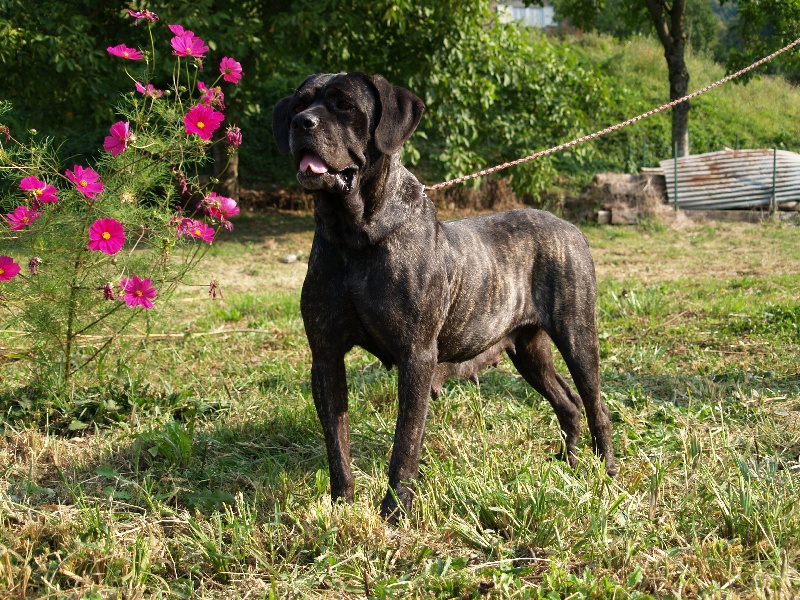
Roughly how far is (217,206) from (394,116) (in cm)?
142

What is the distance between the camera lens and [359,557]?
2.98 m

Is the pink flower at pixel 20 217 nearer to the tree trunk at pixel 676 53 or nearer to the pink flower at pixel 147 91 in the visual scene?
the pink flower at pixel 147 91

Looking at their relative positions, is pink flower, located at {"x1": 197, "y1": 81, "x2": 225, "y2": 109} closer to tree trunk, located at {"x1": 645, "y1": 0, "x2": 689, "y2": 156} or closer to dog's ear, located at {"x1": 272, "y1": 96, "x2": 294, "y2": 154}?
dog's ear, located at {"x1": 272, "y1": 96, "x2": 294, "y2": 154}

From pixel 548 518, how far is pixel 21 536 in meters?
1.97

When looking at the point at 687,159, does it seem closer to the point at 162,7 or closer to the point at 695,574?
the point at 162,7

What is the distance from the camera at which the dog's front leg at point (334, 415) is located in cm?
351

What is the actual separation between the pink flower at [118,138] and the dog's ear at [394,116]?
4.77 feet

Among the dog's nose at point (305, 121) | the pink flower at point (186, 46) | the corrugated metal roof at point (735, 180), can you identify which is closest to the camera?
the dog's nose at point (305, 121)

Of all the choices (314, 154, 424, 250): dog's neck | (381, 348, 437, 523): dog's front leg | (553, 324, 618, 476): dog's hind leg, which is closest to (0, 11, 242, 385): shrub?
(314, 154, 424, 250): dog's neck

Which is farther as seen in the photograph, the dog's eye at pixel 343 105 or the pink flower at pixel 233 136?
the pink flower at pixel 233 136

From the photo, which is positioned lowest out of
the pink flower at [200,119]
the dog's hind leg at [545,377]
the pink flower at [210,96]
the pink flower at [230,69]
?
the dog's hind leg at [545,377]

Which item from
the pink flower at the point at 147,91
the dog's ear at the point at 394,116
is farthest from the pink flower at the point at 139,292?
the dog's ear at the point at 394,116

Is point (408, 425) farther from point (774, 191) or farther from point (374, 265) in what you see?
point (774, 191)

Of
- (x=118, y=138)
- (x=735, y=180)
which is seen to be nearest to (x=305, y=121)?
(x=118, y=138)
